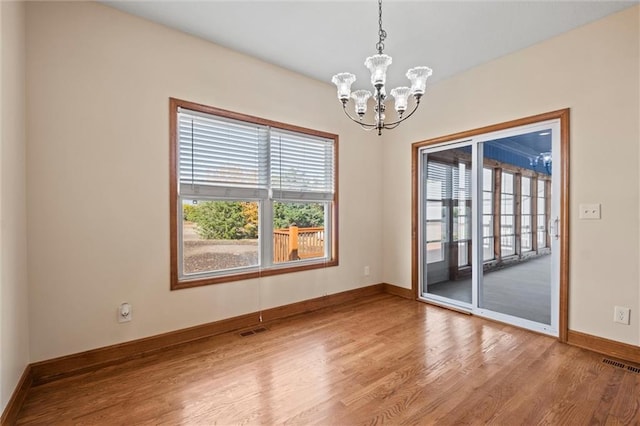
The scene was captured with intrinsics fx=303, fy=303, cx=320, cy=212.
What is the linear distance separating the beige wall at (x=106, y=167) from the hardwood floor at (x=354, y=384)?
0.41m

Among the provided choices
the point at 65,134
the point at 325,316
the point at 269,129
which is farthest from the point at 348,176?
the point at 65,134

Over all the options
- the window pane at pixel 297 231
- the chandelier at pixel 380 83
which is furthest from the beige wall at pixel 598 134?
the window pane at pixel 297 231

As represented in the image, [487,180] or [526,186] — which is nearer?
[526,186]

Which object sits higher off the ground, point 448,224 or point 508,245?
point 448,224

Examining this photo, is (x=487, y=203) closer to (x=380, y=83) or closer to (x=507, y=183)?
(x=507, y=183)

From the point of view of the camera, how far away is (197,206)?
2.98 meters

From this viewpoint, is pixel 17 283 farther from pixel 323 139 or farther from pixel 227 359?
pixel 323 139

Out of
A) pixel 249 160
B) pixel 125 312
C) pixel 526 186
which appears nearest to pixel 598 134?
pixel 526 186

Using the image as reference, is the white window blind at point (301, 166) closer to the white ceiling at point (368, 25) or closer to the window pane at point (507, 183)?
the white ceiling at point (368, 25)

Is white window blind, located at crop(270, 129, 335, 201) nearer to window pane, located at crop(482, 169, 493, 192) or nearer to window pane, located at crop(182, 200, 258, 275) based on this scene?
window pane, located at crop(182, 200, 258, 275)

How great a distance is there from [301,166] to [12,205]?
8.31 ft

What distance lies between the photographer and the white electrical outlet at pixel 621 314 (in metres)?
2.50

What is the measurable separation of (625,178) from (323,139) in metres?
2.92

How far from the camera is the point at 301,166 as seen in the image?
12.1 ft
